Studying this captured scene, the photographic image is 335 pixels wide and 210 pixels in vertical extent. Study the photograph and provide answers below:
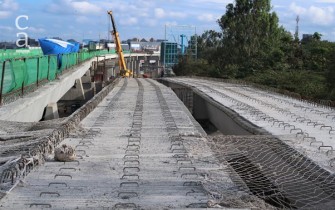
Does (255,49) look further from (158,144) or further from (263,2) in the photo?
(158,144)

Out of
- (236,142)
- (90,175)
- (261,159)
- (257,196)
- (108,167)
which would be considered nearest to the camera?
(257,196)

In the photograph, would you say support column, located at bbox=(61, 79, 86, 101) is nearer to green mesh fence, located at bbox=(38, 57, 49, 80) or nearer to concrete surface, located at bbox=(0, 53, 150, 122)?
concrete surface, located at bbox=(0, 53, 150, 122)

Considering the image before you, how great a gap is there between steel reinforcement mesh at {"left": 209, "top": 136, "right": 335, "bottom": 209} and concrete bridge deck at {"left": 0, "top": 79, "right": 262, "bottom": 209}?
0.34 metres

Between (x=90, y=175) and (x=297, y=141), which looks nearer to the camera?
(x=90, y=175)

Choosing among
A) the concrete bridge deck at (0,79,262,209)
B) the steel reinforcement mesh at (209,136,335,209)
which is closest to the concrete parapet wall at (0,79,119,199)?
the concrete bridge deck at (0,79,262,209)

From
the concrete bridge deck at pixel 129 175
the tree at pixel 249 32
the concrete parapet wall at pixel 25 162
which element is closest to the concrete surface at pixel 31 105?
the concrete bridge deck at pixel 129 175

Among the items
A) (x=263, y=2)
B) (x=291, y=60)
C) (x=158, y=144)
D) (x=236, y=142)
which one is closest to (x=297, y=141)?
(x=236, y=142)

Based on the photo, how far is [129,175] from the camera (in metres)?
6.23

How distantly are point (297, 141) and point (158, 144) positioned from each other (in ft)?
8.37

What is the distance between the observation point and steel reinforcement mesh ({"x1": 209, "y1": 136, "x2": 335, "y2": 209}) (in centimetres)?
588

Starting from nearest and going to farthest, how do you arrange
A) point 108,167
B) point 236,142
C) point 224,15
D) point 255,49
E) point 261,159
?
point 108,167
point 261,159
point 236,142
point 255,49
point 224,15

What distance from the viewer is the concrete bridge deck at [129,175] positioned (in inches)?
200

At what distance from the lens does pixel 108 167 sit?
21.9 ft

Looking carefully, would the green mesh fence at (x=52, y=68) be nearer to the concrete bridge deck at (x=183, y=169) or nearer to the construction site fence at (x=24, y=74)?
the construction site fence at (x=24, y=74)
